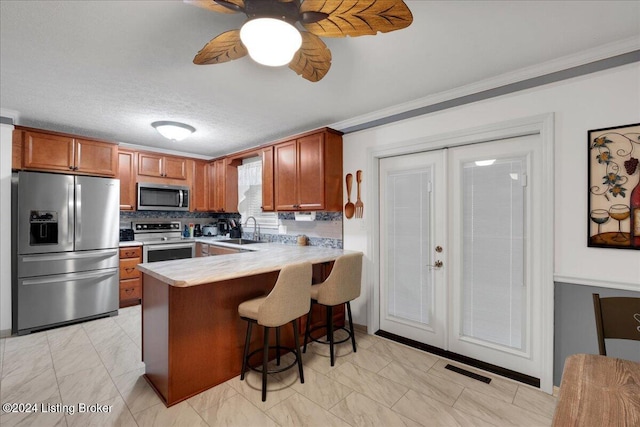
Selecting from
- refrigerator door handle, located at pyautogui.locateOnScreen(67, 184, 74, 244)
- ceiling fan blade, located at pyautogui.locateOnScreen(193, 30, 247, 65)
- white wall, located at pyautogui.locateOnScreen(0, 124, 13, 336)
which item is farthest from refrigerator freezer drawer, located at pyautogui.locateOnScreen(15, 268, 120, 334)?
ceiling fan blade, located at pyautogui.locateOnScreen(193, 30, 247, 65)

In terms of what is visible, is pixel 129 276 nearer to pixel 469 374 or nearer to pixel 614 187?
pixel 469 374

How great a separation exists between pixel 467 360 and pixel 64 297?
439 centimetres

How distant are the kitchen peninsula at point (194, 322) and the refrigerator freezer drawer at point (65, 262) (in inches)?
74.1

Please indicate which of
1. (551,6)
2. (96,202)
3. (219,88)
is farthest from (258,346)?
(551,6)

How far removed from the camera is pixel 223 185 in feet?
Result: 16.5

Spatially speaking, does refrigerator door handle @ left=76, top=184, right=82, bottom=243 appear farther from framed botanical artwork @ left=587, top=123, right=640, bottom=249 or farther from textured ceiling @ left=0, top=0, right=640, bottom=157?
framed botanical artwork @ left=587, top=123, right=640, bottom=249

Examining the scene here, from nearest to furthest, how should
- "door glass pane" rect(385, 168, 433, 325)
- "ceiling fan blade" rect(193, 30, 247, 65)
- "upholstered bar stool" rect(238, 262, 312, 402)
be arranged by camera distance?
"ceiling fan blade" rect(193, 30, 247, 65), "upholstered bar stool" rect(238, 262, 312, 402), "door glass pane" rect(385, 168, 433, 325)

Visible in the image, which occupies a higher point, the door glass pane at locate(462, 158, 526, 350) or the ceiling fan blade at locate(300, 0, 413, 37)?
the ceiling fan blade at locate(300, 0, 413, 37)

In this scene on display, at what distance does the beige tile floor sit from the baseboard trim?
0.08m

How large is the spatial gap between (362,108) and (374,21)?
1.75 meters

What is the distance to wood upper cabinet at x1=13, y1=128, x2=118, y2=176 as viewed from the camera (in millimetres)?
3395

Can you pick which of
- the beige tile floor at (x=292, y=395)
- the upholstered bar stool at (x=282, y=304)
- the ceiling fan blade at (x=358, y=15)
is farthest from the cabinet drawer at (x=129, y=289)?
the ceiling fan blade at (x=358, y=15)

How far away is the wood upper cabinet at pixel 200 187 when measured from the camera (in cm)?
509

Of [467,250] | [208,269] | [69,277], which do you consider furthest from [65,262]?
[467,250]
